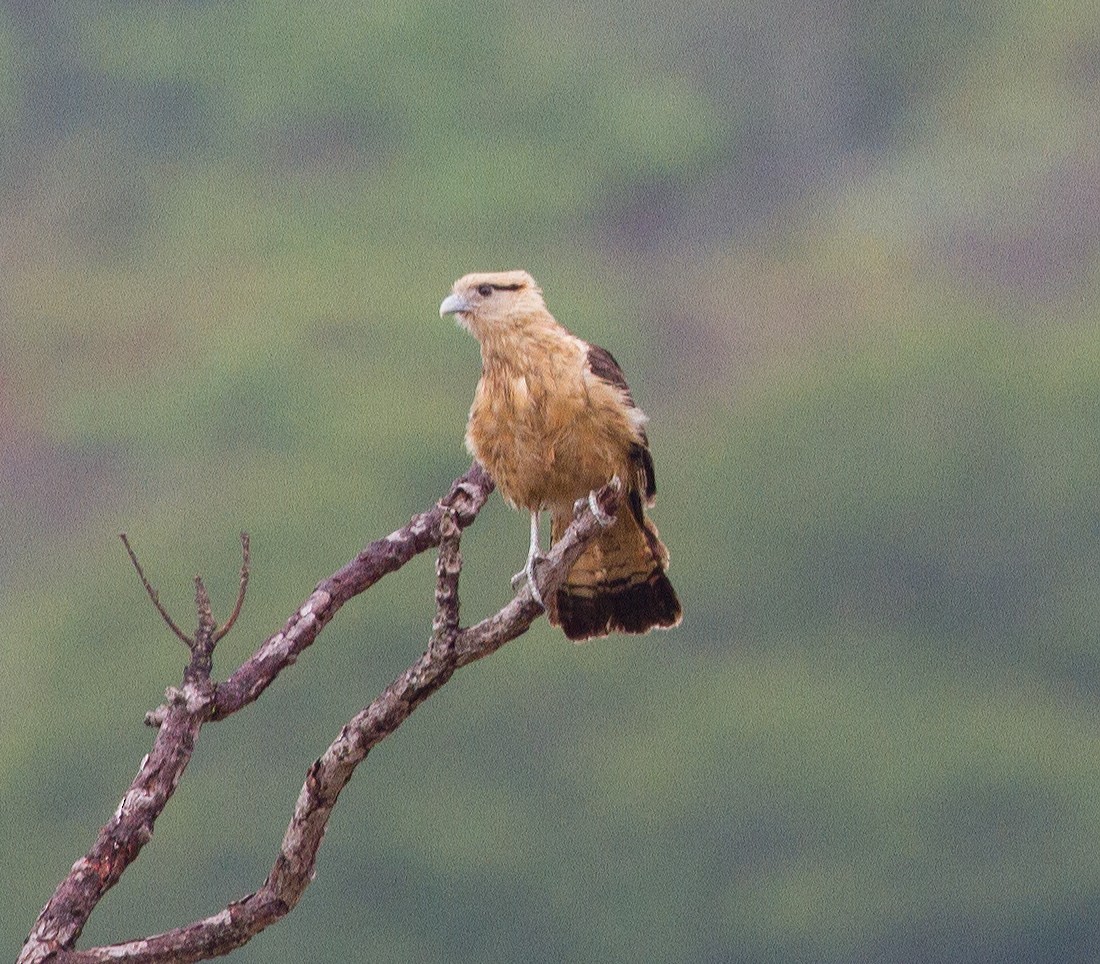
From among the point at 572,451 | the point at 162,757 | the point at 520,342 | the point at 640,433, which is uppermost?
the point at 520,342

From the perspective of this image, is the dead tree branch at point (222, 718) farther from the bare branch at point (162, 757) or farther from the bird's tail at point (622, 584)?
the bird's tail at point (622, 584)

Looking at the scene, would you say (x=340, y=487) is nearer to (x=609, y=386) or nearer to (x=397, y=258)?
(x=397, y=258)

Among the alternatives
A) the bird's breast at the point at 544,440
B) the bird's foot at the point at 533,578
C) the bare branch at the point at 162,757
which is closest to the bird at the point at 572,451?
the bird's breast at the point at 544,440

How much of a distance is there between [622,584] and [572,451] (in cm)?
48

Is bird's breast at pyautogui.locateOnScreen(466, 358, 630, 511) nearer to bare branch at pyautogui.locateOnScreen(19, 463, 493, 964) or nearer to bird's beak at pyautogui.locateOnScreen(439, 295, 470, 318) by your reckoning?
bird's beak at pyautogui.locateOnScreen(439, 295, 470, 318)

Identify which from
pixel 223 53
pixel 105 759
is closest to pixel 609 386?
pixel 105 759

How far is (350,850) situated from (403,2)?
1580cm

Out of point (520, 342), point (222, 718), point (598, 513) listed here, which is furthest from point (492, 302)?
point (222, 718)

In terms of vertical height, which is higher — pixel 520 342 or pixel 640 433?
pixel 520 342

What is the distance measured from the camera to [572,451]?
22.0 ft

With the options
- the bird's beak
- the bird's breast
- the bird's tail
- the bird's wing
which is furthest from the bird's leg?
the bird's beak

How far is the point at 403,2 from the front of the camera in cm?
3762

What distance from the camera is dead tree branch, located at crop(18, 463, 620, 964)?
5.18m

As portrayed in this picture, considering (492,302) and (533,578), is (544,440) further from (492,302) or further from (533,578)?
(533,578)
